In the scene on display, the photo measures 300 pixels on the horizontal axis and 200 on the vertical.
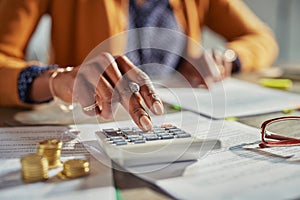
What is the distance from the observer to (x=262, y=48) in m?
1.41

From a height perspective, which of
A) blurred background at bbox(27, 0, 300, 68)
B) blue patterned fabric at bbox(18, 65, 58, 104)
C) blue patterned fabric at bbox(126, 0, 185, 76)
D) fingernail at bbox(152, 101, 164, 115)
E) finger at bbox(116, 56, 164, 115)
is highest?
blurred background at bbox(27, 0, 300, 68)

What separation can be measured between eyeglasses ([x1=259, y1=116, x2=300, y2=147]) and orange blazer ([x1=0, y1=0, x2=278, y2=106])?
500 millimetres

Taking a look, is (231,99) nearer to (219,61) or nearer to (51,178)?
(219,61)

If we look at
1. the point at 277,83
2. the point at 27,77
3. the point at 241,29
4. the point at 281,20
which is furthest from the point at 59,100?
the point at 281,20

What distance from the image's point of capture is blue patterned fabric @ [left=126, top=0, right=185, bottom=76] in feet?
4.14

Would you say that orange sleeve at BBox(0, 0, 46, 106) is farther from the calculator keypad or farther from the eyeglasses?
the eyeglasses

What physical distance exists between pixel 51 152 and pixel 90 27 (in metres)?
0.69

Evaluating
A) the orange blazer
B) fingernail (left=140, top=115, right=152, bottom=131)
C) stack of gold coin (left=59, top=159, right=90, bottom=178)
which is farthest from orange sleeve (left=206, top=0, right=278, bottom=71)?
stack of gold coin (left=59, top=159, right=90, bottom=178)

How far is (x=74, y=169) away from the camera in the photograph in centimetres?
53

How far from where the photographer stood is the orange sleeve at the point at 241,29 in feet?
4.57

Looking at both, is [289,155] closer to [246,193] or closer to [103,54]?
[246,193]

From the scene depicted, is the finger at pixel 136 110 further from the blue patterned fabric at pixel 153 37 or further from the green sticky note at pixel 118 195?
the blue patterned fabric at pixel 153 37

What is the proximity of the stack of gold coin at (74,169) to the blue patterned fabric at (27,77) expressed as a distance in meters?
0.42

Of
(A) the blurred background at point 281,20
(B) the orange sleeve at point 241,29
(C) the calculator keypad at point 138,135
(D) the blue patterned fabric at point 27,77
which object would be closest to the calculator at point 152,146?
(C) the calculator keypad at point 138,135
